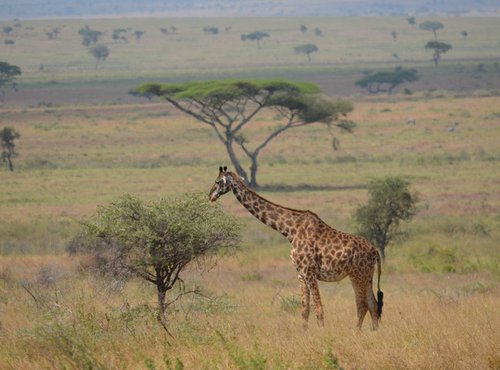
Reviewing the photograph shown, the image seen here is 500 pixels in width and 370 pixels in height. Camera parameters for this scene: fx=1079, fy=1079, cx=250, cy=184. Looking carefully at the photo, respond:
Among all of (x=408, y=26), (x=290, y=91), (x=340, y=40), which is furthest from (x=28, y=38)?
(x=290, y=91)

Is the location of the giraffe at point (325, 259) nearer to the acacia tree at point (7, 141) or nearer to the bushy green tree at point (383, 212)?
the bushy green tree at point (383, 212)

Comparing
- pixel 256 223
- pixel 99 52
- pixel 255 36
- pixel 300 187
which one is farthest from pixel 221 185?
pixel 255 36

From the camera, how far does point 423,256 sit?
75.2 feet

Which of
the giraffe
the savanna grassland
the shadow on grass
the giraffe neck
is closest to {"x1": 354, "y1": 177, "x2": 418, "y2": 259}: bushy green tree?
the savanna grassland

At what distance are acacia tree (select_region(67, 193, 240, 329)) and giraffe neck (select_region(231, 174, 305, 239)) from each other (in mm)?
297

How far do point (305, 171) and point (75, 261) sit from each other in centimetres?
2241

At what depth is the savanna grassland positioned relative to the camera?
31.0ft

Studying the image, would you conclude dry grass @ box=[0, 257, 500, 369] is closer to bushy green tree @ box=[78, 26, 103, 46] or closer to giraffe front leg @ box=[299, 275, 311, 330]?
giraffe front leg @ box=[299, 275, 311, 330]

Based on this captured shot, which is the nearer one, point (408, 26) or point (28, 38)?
point (28, 38)

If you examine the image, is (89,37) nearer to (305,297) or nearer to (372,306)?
(305,297)

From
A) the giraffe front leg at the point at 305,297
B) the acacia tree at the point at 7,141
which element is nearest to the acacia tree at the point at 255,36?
the acacia tree at the point at 7,141

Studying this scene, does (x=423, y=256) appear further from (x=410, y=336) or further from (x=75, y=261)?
(x=410, y=336)

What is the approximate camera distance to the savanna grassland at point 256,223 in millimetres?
9461

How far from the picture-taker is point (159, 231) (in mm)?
11836
